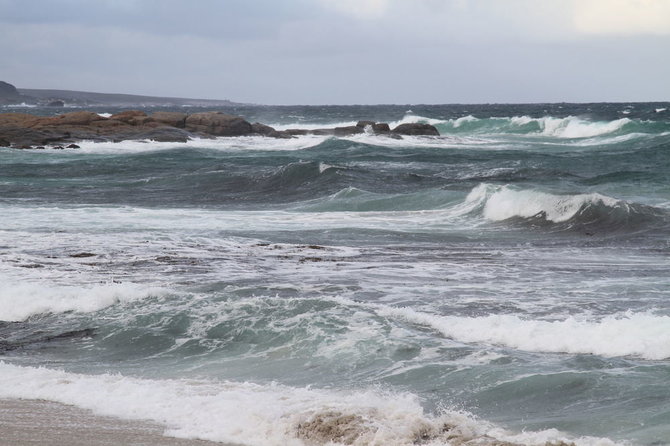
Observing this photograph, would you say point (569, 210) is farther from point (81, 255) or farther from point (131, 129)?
point (131, 129)

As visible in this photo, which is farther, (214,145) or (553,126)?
(553,126)

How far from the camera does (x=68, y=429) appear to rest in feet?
21.0

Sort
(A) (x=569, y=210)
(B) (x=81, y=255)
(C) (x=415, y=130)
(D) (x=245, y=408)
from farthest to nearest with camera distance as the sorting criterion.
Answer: (C) (x=415, y=130) < (A) (x=569, y=210) < (B) (x=81, y=255) < (D) (x=245, y=408)

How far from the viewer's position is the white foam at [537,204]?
19109mm

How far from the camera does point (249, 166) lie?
33281 mm

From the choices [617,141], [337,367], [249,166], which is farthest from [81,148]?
[337,367]

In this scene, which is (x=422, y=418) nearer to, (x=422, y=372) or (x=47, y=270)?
(x=422, y=372)

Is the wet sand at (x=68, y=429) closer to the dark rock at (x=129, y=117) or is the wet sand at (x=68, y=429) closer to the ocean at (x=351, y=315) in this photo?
the ocean at (x=351, y=315)

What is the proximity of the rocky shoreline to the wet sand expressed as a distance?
36727 mm

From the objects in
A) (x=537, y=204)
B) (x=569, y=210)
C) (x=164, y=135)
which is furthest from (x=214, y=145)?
(x=569, y=210)

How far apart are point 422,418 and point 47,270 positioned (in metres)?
7.58

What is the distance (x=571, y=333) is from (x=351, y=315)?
2153mm

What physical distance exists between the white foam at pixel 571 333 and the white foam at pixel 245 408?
1.99 metres

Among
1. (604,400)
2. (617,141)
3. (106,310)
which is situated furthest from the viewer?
(617,141)
